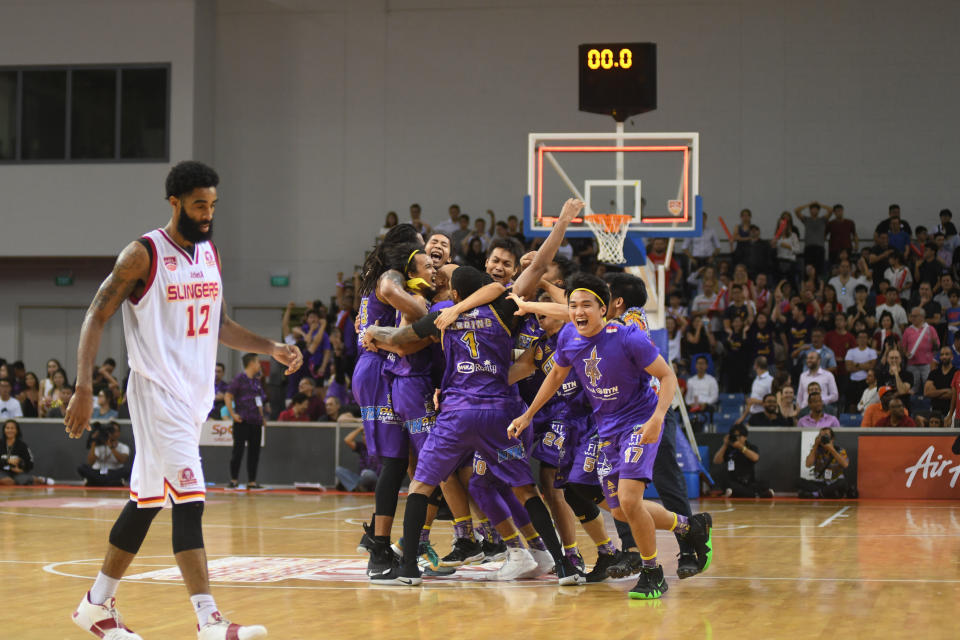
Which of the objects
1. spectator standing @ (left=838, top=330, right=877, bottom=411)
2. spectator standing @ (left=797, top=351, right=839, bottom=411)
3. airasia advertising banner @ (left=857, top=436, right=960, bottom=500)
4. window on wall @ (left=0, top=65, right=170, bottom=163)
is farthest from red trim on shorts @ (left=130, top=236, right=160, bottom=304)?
window on wall @ (left=0, top=65, right=170, bottom=163)

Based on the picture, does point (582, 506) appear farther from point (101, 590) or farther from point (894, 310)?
point (894, 310)

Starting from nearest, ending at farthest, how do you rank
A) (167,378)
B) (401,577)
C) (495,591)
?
(167,378)
(495,591)
(401,577)

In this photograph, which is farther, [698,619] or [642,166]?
[642,166]

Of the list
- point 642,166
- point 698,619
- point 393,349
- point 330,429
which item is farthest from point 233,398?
point 698,619

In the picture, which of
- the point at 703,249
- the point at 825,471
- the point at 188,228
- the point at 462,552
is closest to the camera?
the point at 188,228

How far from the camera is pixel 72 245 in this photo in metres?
24.9

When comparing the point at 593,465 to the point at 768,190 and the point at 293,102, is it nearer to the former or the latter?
the point at 768,190

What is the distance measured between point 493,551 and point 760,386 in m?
9.90

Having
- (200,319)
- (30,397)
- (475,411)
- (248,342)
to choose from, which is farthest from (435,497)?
(30,397)

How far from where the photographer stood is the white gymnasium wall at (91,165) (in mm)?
24500

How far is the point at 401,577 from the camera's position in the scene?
295 inches

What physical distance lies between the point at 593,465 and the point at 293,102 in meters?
19.3

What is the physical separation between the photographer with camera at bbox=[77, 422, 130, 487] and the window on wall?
8240mm

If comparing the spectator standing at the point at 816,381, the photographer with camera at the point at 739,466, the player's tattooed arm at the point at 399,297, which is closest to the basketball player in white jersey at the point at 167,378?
the player's tattooed arm at the point at 399,297
